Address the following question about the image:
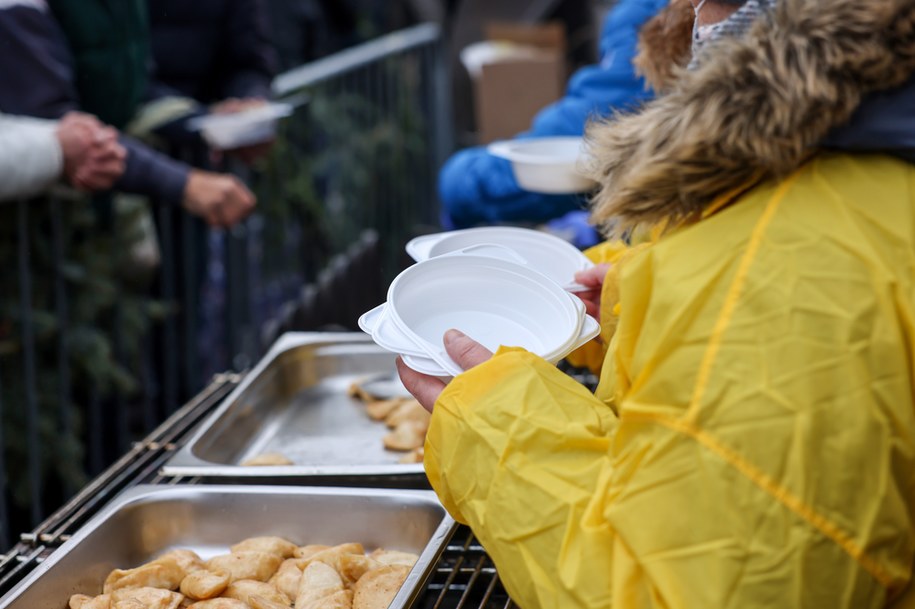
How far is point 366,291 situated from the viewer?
162 inches

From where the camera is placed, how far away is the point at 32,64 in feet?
11.0

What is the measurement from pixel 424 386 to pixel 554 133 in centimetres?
233

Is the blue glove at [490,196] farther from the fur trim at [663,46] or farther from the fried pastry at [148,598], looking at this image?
the fried pastry at [148,598]

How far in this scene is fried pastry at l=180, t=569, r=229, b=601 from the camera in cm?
170

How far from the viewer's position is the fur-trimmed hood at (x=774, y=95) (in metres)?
1.08

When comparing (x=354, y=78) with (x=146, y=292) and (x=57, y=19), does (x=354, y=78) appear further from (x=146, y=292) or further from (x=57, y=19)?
(x=57, y=19)

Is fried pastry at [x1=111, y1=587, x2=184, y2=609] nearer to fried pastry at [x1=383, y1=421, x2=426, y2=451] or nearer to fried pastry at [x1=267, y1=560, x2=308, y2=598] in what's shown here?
fried pastry at [x1=267, y1=560, x2=308, y2=598]

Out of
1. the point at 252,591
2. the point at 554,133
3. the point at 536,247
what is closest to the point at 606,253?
the point at 536,247

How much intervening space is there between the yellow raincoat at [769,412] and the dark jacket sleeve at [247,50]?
12.9 ft

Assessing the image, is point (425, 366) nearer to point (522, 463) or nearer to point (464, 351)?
point (464, 351)

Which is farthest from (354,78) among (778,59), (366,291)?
(778,59)

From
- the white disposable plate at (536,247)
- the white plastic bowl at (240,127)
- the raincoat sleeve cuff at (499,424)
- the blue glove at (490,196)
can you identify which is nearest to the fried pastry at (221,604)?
the raincoat sleeve cuff at (499,424)

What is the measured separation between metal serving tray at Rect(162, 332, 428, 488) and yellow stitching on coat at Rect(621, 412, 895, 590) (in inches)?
39.9

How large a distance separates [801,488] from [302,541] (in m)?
1.15
